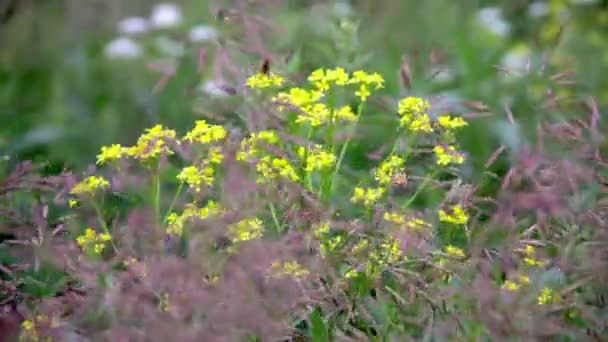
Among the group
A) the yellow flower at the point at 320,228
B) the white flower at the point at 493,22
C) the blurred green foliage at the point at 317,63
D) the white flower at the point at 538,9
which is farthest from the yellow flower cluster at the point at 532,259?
the white flower at the point at 538,9

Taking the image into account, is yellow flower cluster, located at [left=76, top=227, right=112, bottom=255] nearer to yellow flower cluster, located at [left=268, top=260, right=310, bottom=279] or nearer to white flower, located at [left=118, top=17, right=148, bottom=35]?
yellow flower cluster, located at [left=268, top=260, right=310, bottom=279]

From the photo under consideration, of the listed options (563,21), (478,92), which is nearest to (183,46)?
(478,92)

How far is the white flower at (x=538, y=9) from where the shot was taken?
480 cm

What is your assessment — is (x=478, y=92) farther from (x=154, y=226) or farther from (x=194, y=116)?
(x=154, y=226)

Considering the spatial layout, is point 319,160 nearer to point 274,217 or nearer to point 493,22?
point 274,217

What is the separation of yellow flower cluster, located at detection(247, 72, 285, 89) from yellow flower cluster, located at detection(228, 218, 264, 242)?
13.5 inches

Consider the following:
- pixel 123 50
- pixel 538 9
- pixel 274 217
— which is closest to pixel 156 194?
pixel 274 217

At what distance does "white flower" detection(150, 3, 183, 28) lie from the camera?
176 inches

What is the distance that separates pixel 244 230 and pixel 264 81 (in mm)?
395

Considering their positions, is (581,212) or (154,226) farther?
(581,212)

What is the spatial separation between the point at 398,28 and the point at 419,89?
1.07 metres

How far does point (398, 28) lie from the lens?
4.69 m

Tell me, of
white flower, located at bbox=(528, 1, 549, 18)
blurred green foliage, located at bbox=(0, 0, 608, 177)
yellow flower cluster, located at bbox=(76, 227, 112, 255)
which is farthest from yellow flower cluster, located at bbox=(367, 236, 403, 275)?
white flower, located at bbox=(528, 1, 549, 18)

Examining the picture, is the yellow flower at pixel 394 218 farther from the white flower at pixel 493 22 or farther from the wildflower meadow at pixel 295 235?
the white flower at pixel 493 22
